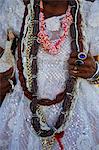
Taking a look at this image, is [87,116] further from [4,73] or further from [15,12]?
[15,12]

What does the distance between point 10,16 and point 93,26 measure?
0.40 metres

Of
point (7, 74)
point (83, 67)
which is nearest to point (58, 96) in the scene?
point (83, 67)

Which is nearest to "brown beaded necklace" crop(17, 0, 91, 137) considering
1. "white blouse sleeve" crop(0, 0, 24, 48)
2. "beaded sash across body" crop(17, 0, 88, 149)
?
"beaded sash across body" crop(17, 0, 88, 149)

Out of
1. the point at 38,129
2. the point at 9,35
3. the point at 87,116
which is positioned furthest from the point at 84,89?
the point at 9,35

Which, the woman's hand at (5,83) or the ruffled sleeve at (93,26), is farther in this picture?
the woman's hand at (5,83)

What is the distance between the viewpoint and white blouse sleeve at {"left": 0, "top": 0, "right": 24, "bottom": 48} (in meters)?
2.13

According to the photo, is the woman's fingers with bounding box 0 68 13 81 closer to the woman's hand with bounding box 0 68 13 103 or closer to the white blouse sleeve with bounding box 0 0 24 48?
the woman's hand with bounding box 0 68 13 103

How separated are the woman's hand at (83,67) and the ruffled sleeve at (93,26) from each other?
8 centimetres

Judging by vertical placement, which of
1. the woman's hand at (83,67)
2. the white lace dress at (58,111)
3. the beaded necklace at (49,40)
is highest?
the beaded necklace at (49,40)

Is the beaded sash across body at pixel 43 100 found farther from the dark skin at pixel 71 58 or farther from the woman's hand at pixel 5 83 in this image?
the woman's hand at pixel 5 83

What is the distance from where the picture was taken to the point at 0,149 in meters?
2.18

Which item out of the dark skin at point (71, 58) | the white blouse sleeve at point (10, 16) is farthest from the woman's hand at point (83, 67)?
the white blouse sleeve at point (10, 16)

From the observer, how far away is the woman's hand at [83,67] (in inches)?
79.9

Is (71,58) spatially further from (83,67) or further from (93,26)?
(93,26)
